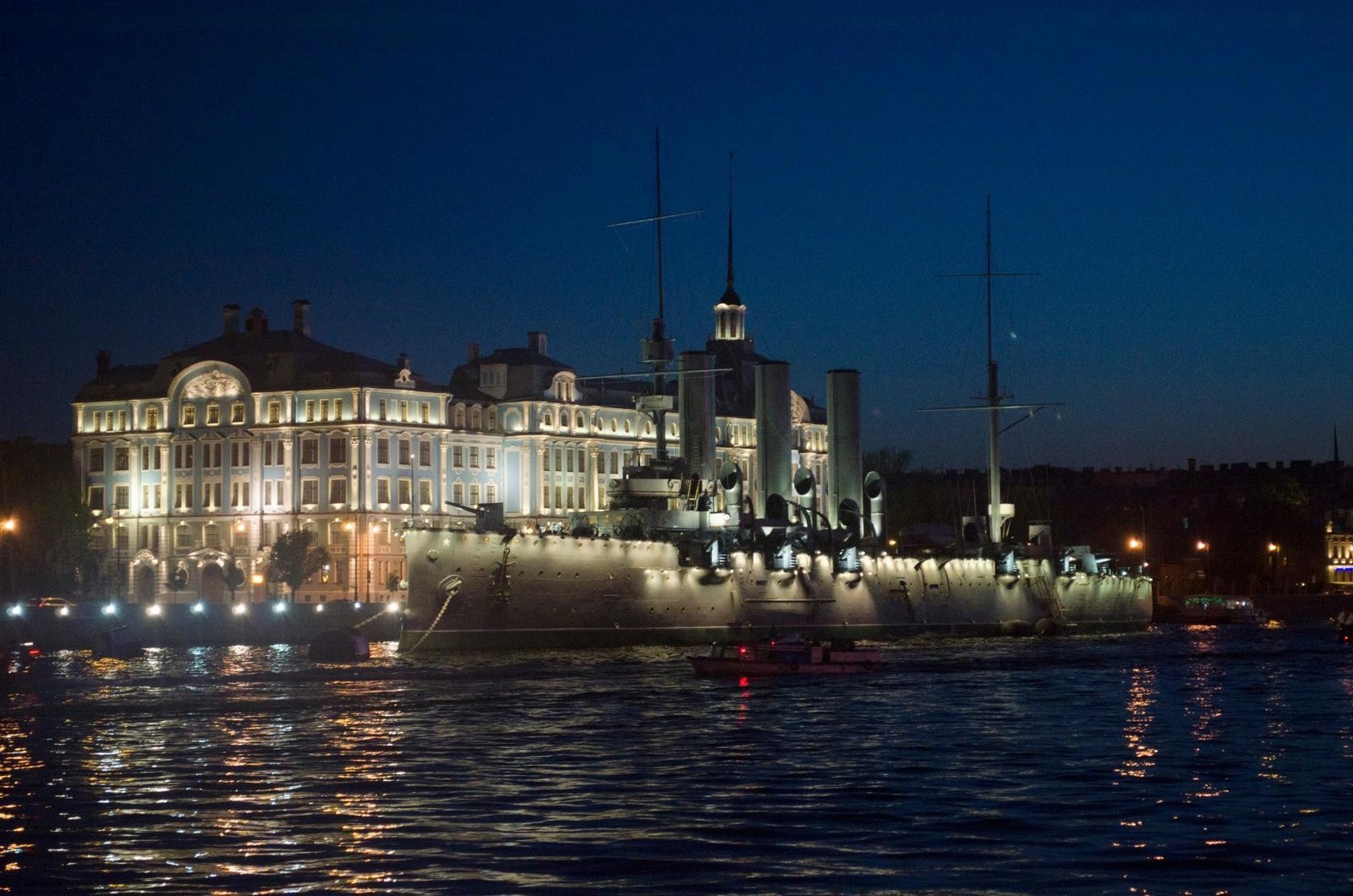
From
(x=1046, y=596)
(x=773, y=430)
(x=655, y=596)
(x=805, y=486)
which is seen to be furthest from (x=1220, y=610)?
(x=655, y=596)

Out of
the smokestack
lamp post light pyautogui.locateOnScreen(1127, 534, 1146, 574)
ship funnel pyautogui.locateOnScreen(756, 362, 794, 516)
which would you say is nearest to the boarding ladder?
the smokestack

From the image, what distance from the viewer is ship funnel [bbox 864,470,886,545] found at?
96.4m

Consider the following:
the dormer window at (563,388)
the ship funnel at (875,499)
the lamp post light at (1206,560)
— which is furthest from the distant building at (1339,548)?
the ship funnel at (875,499)

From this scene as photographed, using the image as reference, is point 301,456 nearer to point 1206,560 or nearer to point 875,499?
point 875,499

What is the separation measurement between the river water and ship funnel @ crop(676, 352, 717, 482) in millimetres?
28827

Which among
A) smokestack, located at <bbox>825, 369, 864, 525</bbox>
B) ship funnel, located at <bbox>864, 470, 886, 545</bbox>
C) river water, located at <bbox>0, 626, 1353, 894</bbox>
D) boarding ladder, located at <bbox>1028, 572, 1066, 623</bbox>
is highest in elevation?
smokestack, located at <bbox>825, 369, 864, 525</bbox>

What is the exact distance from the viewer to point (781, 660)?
190 feet

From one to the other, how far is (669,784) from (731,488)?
2013 inches

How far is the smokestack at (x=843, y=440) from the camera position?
315 feet

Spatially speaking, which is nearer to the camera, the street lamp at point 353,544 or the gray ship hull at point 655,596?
the gray ship hull at point 655,596

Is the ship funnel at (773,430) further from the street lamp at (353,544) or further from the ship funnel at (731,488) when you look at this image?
the street lamp at (353,544)

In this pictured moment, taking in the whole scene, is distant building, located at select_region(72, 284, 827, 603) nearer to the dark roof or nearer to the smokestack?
the dark roof

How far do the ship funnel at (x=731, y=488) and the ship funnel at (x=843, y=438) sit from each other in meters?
11.5

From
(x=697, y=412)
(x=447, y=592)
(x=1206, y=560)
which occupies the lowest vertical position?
(x=447, y=592)
